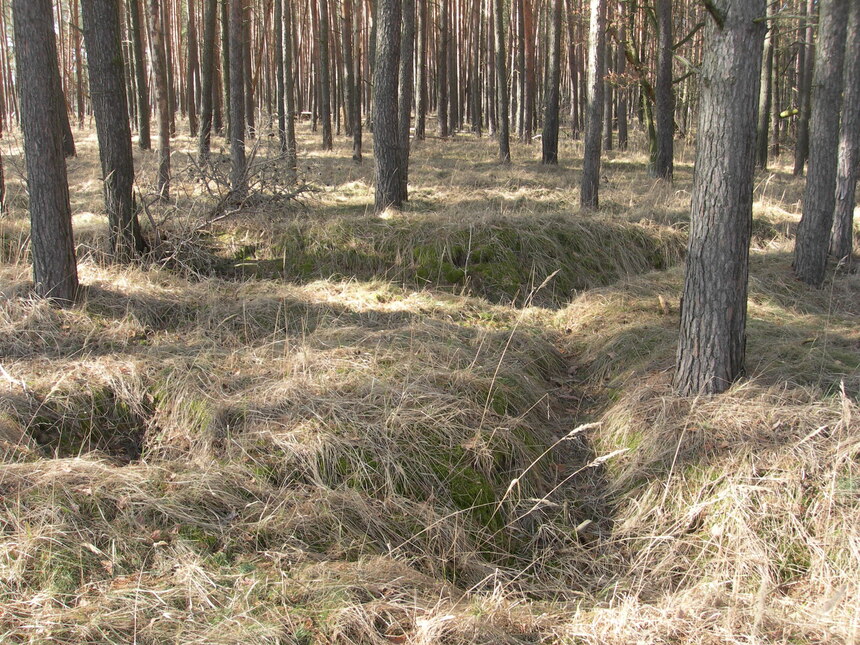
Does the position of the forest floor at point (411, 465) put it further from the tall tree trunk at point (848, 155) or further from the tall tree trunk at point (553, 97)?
the tall tree trunk at point (553, 97)

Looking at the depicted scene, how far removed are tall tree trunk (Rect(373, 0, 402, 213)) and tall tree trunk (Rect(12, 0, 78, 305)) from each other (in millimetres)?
3987

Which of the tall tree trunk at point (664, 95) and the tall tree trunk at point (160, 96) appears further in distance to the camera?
the tall tree trunk at point (664, 95)

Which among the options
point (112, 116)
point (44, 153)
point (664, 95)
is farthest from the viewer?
point (664, 95)

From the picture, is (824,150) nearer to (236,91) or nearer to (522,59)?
(236,91)

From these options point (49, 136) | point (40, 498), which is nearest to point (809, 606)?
point (40, 498)

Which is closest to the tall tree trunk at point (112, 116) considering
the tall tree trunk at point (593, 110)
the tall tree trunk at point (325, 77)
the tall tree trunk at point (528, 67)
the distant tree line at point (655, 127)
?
the distant tree line at point (655, 127)

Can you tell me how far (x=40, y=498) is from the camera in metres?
3.40

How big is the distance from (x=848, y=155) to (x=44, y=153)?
859cm

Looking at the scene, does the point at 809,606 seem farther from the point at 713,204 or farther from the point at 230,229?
the point at 230,229

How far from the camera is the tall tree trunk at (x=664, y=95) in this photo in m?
12.2

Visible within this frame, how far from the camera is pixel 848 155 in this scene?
311 inches

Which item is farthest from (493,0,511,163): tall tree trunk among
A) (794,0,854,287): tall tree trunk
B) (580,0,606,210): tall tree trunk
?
(794,0,854,287): tall tree trunk

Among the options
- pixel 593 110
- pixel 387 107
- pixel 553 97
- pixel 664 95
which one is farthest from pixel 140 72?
pixel 664 95

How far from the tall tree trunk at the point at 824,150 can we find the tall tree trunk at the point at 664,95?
505cm
